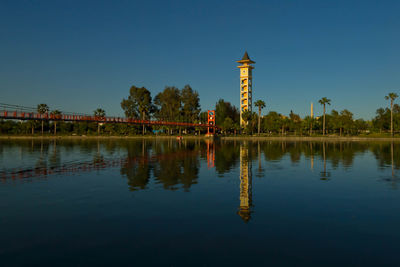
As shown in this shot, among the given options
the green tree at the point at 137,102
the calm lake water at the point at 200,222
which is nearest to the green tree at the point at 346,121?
the green tree at the point at 137,102

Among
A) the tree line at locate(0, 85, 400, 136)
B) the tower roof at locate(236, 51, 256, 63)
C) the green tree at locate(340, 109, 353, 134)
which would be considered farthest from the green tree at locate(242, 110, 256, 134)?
the green tree at locate(340, 109, 353, 134)

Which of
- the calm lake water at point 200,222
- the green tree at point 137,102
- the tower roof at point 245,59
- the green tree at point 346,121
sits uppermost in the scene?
the tower roof at point 245,59

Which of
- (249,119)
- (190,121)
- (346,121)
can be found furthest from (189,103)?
(346,121)

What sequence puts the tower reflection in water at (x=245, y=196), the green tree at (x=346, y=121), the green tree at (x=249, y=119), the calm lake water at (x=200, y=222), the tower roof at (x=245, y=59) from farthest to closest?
the tower roof at (x=245, y=59) → the green tree at (x=249, y=119) → the green tree at (x=346, y=121) → the tower reflection in water at (x=245, y=196) → the calm lake water at (x=200, y=222)

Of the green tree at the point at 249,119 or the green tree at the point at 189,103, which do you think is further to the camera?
the green tree at the point at 189,103

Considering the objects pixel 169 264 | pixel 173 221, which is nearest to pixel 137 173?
pixel 173 221

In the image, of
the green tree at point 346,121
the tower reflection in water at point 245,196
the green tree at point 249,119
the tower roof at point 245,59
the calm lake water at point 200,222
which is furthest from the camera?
the tower roof at point 245,59

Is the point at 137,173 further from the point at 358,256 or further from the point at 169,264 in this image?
the point at 358,256

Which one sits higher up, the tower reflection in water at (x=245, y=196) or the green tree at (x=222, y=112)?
the green tree at (x=222, y=112)

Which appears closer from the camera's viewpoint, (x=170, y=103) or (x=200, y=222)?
(x=200, y=222)

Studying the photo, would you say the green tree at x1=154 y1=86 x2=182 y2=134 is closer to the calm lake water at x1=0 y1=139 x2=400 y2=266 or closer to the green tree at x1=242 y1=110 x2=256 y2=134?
the green tree at x1=242 y1=110 x2=256 y2=134

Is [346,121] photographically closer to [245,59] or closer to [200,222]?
[245,59]

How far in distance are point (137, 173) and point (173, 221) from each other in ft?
48.0

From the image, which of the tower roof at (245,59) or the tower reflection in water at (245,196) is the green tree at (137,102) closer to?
the tower roof at (245,59)
